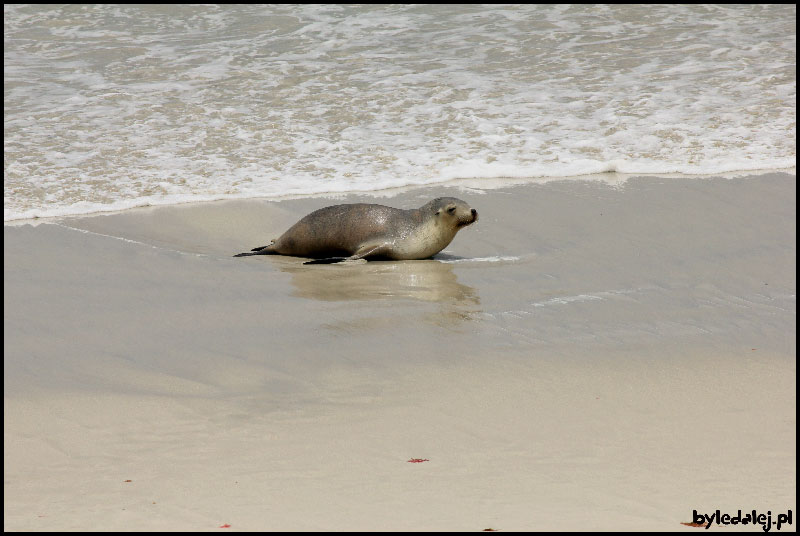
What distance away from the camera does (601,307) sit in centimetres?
460

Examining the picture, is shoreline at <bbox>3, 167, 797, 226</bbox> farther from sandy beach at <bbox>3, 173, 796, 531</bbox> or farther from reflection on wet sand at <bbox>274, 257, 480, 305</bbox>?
reflection on wet sand at <bbox>274, 257, 480, 305</bbox>

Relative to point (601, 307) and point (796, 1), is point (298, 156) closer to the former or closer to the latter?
point (601, 307)

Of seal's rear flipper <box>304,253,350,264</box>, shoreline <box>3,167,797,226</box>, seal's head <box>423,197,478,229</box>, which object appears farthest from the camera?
shoreline <box>3,167,797,226</box>

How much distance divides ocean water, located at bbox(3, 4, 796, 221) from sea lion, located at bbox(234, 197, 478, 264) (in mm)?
1101

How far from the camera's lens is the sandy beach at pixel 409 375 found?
256cm

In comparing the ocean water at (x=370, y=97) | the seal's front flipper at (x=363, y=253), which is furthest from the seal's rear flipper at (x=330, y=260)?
the ocean water at (x=370, y=97)

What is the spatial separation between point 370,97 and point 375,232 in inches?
147

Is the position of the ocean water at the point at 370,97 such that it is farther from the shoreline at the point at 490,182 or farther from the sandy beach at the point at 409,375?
the sandy beach at the point at 409,375

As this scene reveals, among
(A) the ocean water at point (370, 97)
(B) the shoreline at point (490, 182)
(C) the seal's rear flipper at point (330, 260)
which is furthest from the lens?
(A) the ocean water at point (370, 97)

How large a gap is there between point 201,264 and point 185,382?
6.15ft

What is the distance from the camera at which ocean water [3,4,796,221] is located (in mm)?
7320

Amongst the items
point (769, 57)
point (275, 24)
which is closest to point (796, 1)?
point (769, 57)

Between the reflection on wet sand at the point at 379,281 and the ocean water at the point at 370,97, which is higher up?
the ocean water at the point at 370,97

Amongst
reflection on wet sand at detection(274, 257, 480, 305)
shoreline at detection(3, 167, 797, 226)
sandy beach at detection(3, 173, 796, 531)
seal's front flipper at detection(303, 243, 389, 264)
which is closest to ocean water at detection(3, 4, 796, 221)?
shoreline at detection(3, 167, 797, 226)
